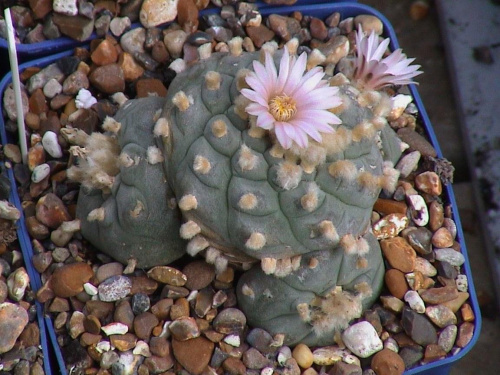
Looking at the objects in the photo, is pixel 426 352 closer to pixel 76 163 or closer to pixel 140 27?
pixel 76 163

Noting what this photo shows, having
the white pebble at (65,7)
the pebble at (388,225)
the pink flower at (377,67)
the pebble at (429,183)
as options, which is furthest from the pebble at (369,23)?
the white pebble at (65,7)

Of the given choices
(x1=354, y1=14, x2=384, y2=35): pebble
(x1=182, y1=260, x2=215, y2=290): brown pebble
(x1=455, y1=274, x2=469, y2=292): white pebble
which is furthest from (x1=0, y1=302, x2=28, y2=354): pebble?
(x1=354, y1=14, x2=384, y2=35): pebble

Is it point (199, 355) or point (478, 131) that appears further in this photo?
point (478, 131)

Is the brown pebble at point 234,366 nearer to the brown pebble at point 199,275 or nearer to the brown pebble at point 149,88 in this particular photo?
the brown pebble at point 199,275

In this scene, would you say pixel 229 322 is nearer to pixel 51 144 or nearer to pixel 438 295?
pixel 438 295

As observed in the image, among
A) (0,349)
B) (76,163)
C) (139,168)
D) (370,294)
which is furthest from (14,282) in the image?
(370,294)
